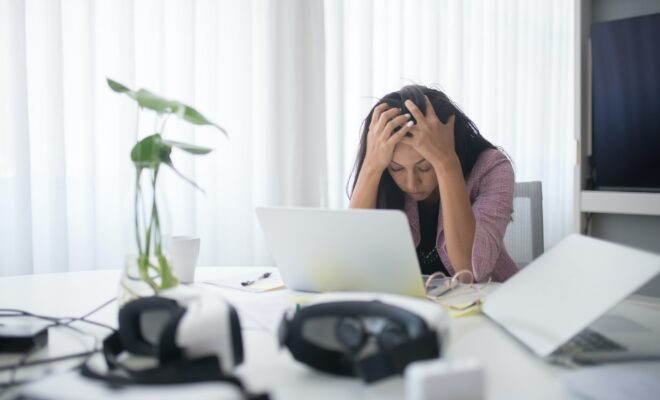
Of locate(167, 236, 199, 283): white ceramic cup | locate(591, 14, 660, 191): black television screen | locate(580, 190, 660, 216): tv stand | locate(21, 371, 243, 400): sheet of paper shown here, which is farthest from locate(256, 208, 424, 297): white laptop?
locate(591, 14, 660, 191): black television screen

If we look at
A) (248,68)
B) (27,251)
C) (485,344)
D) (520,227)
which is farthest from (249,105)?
(485,344)

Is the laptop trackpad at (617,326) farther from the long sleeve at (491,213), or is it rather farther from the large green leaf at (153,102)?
the large green leaf at (153,102)

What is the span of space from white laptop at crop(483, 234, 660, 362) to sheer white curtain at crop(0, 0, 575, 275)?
1.94ft

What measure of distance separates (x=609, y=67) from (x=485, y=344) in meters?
2.12

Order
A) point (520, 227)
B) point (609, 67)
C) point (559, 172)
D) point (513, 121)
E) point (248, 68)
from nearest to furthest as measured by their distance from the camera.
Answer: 1. point (520, 227)
2. point (248, 68)
3. point (609, 67)
4. point (513, 121)
5. point (559, 172)

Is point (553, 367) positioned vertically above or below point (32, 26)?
below

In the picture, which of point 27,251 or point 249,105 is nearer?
point 27,251

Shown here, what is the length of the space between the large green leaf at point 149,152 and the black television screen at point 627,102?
7.30 feet

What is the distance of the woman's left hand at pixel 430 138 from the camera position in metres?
1.43

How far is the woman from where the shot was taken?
1386 millimetres

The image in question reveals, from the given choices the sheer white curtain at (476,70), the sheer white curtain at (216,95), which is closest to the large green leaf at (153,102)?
the sheer white curtain at (216,95)

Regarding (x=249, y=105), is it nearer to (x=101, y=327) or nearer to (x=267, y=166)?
(x=267, y=166)

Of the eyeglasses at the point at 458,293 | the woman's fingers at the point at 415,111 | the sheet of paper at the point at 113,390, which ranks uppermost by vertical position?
the woman's fingers at the point at 415,111

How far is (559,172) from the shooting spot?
3.65 meters
